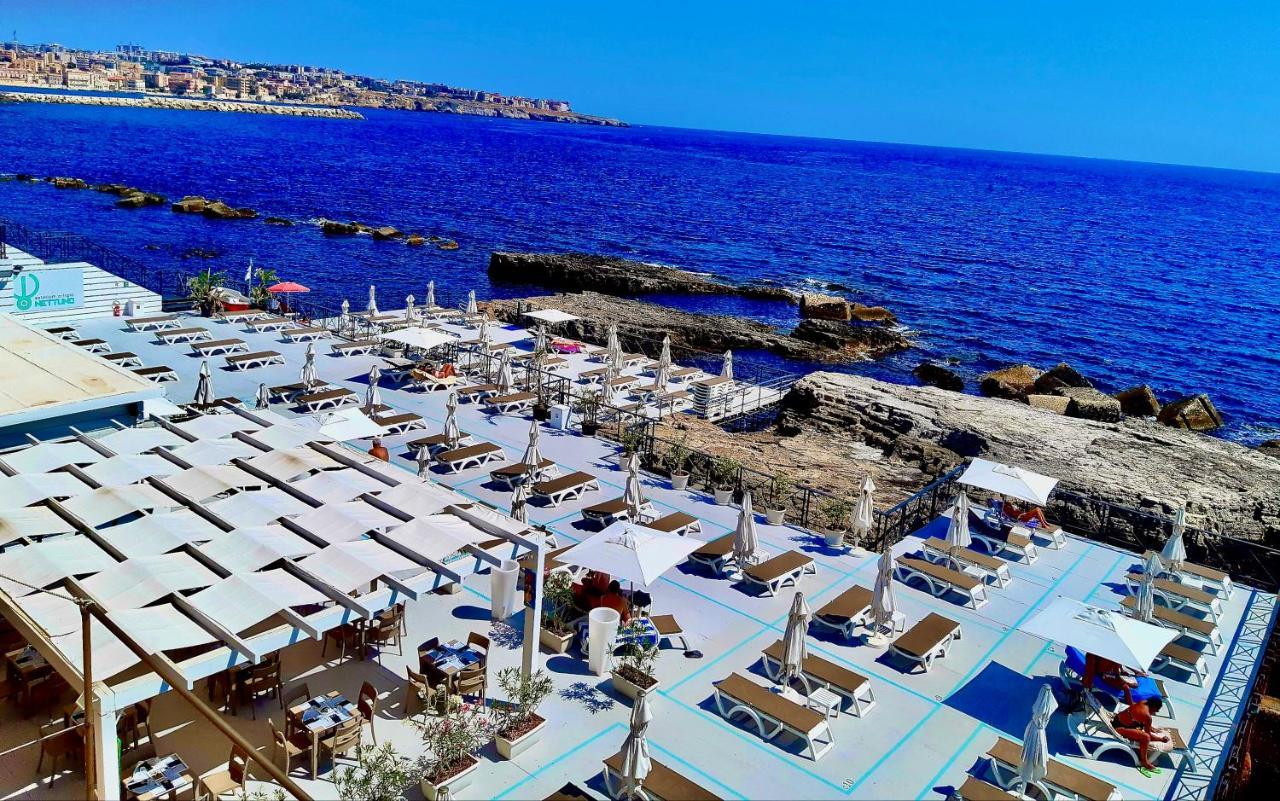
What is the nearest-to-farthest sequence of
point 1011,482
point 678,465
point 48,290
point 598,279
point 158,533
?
point 158,533, point 1011,482, point 678,465, point 48,290, point 598,279

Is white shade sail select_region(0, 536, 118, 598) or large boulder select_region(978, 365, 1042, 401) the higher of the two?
white shade sail select_region(0, 536, 118, 598)

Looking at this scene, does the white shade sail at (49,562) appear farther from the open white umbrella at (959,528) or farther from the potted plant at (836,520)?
the open white umbrella at (959,528)

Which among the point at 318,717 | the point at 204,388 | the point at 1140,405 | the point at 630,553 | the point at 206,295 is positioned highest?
the point at 206,295

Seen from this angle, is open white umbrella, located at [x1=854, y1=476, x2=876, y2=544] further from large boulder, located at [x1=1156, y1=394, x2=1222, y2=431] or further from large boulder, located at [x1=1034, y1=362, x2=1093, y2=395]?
large boulder, located at [x1=1156, y1=394, x2=1222, y2=431]

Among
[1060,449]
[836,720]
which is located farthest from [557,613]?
[1060,449]

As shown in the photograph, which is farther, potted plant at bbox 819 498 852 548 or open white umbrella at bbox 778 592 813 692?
potted plant at bbox 819 498 852 548

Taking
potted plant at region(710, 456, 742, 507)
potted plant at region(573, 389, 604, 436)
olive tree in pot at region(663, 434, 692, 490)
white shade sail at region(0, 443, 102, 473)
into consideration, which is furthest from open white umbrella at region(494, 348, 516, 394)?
white shade sail at region(0, 443, 102, 473)

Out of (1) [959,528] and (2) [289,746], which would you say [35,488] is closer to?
(2) [289,746]

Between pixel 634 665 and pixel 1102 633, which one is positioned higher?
pixel 1102 633
